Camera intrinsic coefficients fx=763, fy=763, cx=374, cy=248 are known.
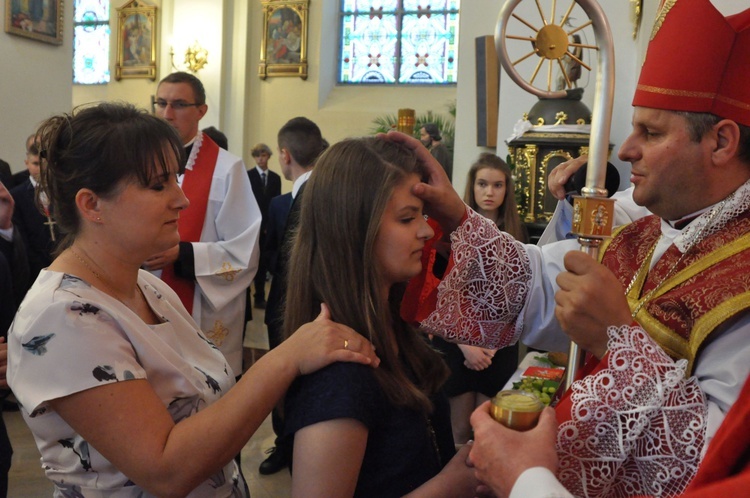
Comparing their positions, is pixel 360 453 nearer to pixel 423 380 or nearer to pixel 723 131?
pixel 423 380

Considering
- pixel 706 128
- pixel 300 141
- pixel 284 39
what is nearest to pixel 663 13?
pixel 706 128

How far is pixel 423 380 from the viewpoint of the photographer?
5.72 ft

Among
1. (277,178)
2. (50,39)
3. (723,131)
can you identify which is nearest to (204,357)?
(723,131)

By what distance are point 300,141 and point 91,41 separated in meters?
12.2

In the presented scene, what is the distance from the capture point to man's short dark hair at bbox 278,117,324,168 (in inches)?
173

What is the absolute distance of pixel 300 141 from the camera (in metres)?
4.39

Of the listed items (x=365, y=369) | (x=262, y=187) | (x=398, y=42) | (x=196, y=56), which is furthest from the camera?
(x=398, y=42)

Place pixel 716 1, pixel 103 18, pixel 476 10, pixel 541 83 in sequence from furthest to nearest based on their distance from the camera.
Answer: pixel 103 18 < pixel 476 10 < pixel 541 83 < pixel 716 1

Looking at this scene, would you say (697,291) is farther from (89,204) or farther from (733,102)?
(89,204)

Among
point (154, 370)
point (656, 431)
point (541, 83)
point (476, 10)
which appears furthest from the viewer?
point (476, 10)

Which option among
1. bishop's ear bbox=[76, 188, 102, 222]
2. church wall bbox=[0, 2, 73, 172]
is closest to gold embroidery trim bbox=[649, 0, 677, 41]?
bishop's ear bbox=[76, 188, 102, 222]

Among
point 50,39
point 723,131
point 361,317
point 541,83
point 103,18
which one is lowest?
point 361,317

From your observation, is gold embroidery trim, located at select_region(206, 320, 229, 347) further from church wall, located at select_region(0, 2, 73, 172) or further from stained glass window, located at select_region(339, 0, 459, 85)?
stained glass window, located at select_region(339, 0, 459, 85)

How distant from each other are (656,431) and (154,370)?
982 millimetres
